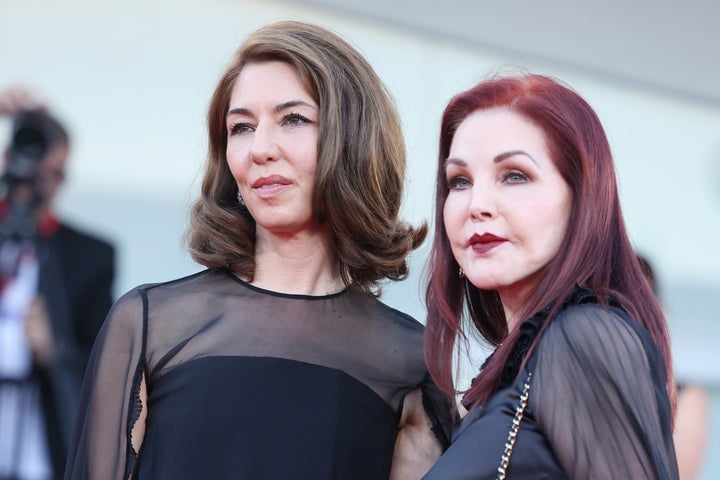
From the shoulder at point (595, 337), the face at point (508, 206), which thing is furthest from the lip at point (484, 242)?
the shoulder at point (595, 337)

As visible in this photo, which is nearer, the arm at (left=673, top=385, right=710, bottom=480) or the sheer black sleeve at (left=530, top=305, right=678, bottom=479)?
the sheer black sleeve at (left=530, top=305, right=678, bottom=479)

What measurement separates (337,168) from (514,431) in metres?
0.91

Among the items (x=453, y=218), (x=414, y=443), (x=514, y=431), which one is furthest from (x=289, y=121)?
(x=514, y=431)

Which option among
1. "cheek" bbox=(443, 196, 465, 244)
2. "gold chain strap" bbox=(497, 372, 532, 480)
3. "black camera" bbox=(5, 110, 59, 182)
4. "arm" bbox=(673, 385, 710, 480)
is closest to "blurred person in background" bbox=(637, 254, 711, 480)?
"arm" bbox=(673, 385, 710, 480)

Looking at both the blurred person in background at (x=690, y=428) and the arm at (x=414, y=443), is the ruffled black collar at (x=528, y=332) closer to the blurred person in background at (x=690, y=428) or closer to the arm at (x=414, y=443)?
the arm at (x=414, y=443)

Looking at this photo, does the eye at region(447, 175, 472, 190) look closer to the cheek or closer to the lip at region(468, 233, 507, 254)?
the cheek

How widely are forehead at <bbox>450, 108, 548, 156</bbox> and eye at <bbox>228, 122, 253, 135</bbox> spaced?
0.59 meters

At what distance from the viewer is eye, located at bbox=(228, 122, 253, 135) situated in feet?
8.99

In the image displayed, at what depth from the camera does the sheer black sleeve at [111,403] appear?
253 centimetres

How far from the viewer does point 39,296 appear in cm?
426

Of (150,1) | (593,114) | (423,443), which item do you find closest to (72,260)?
(150,1)

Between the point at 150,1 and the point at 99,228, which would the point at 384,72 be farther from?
the point at 99,228

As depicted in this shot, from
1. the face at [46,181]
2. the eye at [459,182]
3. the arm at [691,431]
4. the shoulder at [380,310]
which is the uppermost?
the eye at [459,182]

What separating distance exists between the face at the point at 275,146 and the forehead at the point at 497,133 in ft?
1.50
